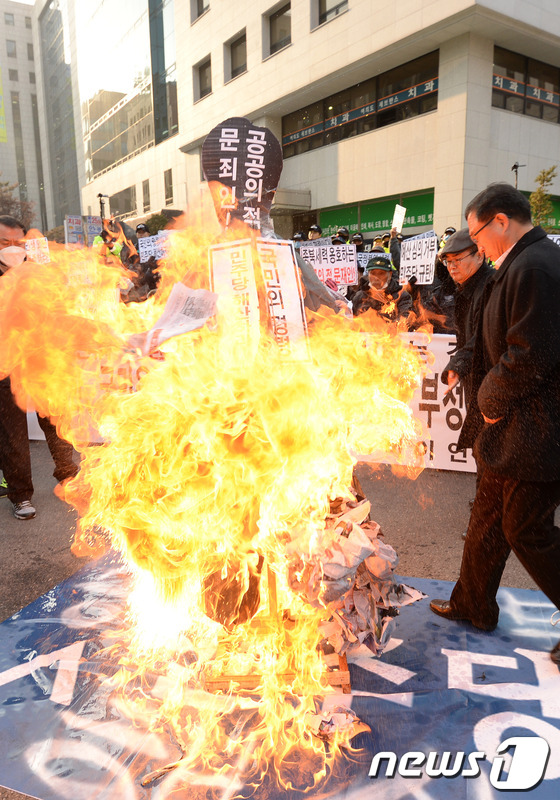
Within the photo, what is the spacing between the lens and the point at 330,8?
19453 millimetres

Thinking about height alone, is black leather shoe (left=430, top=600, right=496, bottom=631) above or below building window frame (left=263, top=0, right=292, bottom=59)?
below

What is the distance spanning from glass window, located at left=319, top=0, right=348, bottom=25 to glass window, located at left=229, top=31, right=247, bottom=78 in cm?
524

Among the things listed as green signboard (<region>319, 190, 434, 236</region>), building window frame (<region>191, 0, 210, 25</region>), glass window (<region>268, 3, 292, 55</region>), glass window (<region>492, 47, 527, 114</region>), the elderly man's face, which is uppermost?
building window frame (<region>191, 0, 210, 25</region>)

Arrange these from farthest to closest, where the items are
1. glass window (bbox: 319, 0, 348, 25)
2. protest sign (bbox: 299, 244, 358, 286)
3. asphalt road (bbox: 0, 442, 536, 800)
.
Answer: glass window (bbox: 319, 0, 348, 25) < protest sign (bbox: 299, 244, 358, 286) < asphalt road (bbox: 0, 442, 536, 800)

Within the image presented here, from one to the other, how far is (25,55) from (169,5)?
61750 mm

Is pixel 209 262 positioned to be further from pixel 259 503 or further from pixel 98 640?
pixel 98 640

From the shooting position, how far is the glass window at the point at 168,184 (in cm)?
3281

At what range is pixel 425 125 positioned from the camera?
57.6ft

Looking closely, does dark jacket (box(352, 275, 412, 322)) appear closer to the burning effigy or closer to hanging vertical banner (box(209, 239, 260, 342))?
the burning effigy

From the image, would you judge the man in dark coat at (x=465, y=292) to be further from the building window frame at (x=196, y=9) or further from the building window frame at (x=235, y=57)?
the building window frame at (x=196, y=9)

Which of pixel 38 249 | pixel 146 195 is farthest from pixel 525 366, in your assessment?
pixel 146 195

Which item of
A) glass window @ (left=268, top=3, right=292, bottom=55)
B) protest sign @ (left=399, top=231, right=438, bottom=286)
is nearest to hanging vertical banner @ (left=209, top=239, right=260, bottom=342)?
protest sign @ (left=399, top=231, right=438, bottom=286)

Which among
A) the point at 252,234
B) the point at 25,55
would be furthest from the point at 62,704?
the point at 25,55

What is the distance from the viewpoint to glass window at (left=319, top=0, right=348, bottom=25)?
18.9 m
